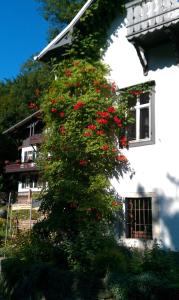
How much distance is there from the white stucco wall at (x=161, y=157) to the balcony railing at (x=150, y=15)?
0.96 metres

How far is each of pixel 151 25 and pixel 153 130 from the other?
278cm

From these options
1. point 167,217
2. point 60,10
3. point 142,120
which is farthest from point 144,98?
point 60,10

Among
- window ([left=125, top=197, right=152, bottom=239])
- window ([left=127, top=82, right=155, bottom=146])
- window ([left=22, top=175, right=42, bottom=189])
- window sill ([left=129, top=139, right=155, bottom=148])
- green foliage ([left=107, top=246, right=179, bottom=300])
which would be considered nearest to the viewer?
green foliage ([left=107, top=246, right=179, bottom=300])

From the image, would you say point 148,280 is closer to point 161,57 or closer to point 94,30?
point 161,57

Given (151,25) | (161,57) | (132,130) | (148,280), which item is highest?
(151,25)

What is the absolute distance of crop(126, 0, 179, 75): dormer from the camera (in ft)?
33.7

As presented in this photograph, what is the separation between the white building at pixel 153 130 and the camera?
10.3 metres

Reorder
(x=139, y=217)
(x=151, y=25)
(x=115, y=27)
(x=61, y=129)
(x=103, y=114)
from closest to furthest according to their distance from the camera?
(x=151, y=25), (x=139, y=217), (x=103, y=114), (x=61, y=129), (x=115, y=27)

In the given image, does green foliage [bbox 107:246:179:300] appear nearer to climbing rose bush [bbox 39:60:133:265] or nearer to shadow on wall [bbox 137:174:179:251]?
shadow on wall [bbox 137:174:179:251]

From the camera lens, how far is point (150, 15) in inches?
423

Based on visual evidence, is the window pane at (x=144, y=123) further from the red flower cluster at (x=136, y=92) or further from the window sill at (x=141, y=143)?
the red flower cluster at (x=136, y=92)

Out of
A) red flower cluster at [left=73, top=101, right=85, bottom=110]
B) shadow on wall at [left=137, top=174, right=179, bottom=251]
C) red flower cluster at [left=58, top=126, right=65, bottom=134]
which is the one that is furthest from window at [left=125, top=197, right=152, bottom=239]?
red flower cluster at [left=73, top=101, right=85, bottom=110]

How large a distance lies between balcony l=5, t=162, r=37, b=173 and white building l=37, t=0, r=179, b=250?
2969 centimetres

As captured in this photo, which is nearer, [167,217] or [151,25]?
[167,217]
